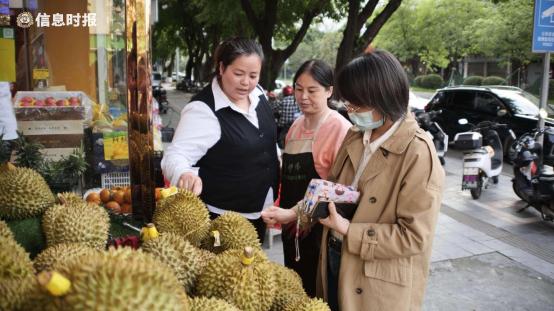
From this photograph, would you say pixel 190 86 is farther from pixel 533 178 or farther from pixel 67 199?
pixel 67 199

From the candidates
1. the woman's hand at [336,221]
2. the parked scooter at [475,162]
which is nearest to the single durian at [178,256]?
the woman's hand at [336,221]

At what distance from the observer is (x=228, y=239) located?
5.98 ft

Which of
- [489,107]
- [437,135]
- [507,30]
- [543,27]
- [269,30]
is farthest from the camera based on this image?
[507,30]

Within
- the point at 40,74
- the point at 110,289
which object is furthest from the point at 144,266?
the point at 40,74

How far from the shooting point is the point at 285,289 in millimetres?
1590

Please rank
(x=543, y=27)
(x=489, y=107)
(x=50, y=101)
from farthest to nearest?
(x=489, y=107) < (x=543, y=27) < (x=50, y=101)

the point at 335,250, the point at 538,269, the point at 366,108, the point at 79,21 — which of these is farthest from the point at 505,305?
the point at 79,21

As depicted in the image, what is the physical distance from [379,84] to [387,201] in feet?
1.52

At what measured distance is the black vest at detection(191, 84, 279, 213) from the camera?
249cm

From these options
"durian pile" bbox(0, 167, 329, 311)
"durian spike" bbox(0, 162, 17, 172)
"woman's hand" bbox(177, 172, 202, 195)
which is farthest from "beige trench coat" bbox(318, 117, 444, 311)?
"durian spike" bbox(0, 162, 17, 172)

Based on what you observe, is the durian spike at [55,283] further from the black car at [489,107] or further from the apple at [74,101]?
the black car at [489,107]

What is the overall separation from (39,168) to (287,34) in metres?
18.1

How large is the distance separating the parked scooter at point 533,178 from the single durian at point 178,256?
543 centimetres

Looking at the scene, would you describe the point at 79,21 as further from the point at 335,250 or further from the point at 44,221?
the point at 335,250
